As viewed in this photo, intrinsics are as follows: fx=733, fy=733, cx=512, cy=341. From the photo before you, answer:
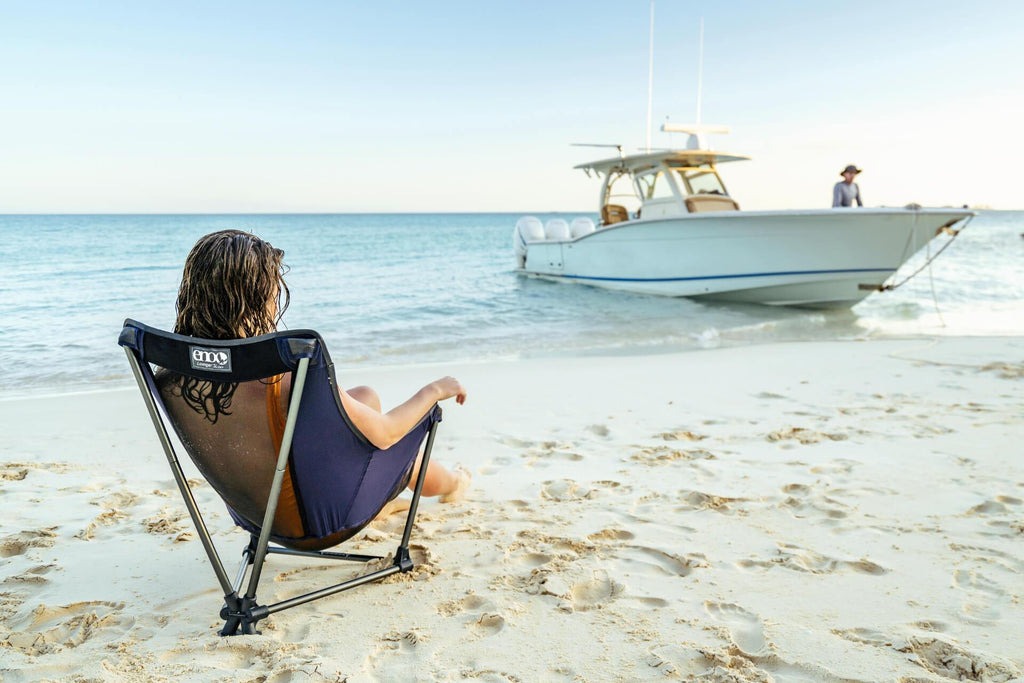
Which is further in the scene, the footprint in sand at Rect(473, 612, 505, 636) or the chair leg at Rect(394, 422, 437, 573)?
the chair leg at Rect(394, 422, 437, 573)

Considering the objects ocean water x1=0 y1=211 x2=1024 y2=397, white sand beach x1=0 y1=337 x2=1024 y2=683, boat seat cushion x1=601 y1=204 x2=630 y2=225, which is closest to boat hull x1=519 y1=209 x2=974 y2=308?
ocean water x1=0 y1=211 x2=1024 y2=397

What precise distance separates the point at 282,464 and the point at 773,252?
10026 mm

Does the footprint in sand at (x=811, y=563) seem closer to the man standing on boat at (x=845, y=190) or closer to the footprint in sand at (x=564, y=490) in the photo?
the footprint in sand at (x=564, y=490)

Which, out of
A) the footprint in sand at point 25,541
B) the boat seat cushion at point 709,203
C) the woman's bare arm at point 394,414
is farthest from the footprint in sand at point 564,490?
the boat seat cushion at point 709,203

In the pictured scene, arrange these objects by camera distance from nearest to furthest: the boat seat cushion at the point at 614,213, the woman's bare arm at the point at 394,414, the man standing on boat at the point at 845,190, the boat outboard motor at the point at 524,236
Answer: the woman's bare arm at the point at 394,414
the man standing on boat at the point at 845,190
the boat seat cushion at the point at 614,213
the boat outboard motor at the point at 524,236

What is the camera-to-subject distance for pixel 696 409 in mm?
4832

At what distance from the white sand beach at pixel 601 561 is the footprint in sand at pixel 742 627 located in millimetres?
10

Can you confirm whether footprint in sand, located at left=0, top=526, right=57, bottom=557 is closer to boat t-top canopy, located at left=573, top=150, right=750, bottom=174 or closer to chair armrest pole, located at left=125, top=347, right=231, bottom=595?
chair armrest pole, located at left=125, top=347, right=231, bottom=595

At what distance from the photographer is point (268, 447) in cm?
194

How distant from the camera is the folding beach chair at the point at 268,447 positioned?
5.55 feet

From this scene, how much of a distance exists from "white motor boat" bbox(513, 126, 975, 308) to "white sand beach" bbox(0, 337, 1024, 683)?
6.06 meters

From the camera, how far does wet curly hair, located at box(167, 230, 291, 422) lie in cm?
180

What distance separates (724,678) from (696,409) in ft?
10.4

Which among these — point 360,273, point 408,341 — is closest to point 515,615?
point 408,341
